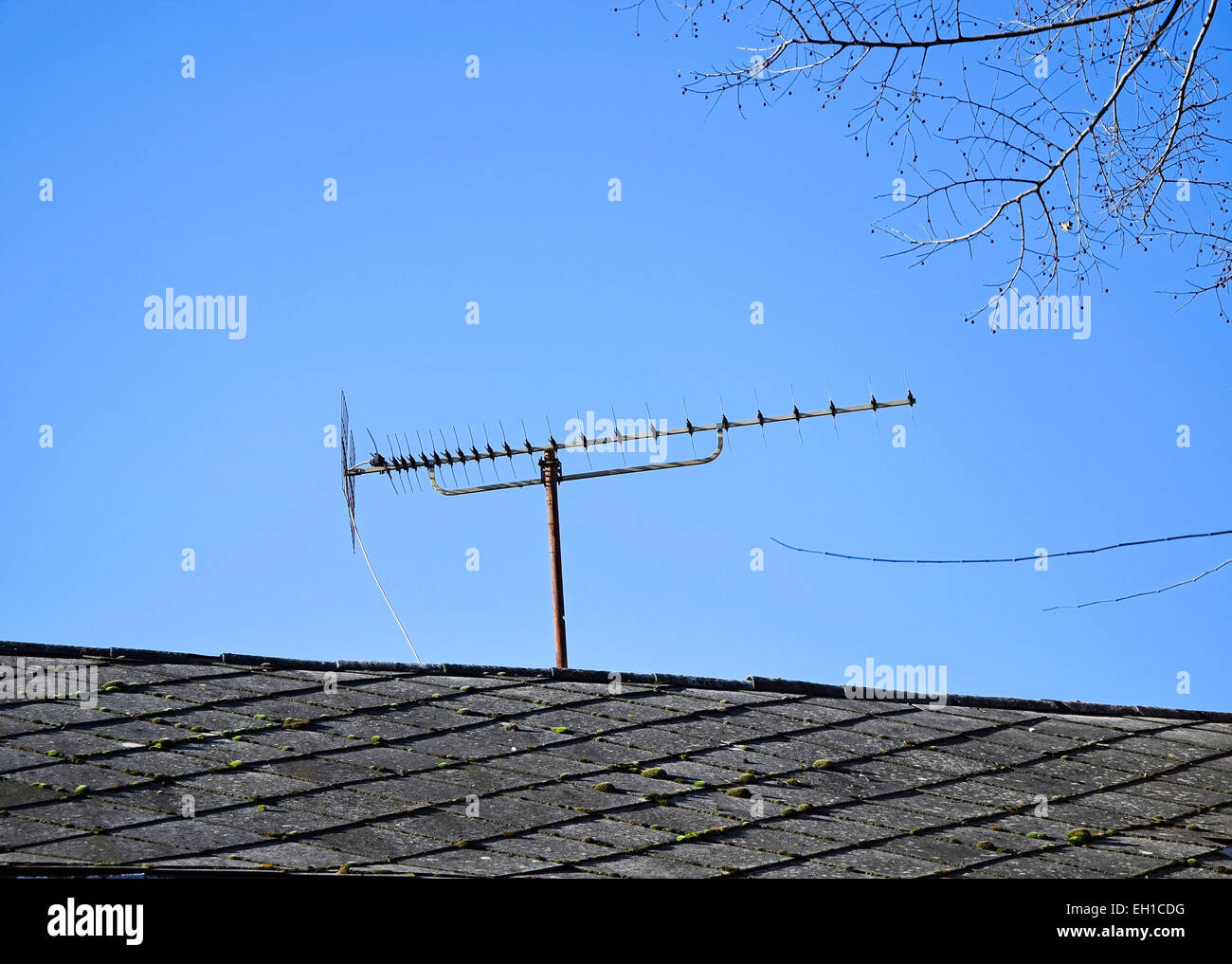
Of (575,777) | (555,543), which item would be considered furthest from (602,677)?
(555,543)

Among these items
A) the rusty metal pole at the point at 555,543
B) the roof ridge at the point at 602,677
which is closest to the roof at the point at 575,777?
the roof ridge at the point at 602,677

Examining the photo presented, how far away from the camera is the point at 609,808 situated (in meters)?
5.78

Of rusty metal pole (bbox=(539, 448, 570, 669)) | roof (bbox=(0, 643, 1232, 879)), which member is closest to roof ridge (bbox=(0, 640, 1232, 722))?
roof (bbox=(0, 643, 1232, 879))

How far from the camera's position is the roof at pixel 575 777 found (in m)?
5.21

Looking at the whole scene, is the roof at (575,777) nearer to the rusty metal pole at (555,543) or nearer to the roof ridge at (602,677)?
the roof ridge at (602,677)

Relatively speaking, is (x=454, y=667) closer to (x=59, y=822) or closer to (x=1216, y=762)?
(x=59, y=822)

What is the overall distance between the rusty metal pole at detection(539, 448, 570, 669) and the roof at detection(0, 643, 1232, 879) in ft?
16.0

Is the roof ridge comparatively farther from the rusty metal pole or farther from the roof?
the rusty metal pole

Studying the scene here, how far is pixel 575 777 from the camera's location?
6148 millimetres

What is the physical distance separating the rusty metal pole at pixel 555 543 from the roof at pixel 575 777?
4887mm

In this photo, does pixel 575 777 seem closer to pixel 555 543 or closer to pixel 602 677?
pixel 602 677

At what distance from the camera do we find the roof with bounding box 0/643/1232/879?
5207 millimetres

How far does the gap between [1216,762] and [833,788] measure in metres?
2.42

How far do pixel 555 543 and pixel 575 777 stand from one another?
6.89 metres
